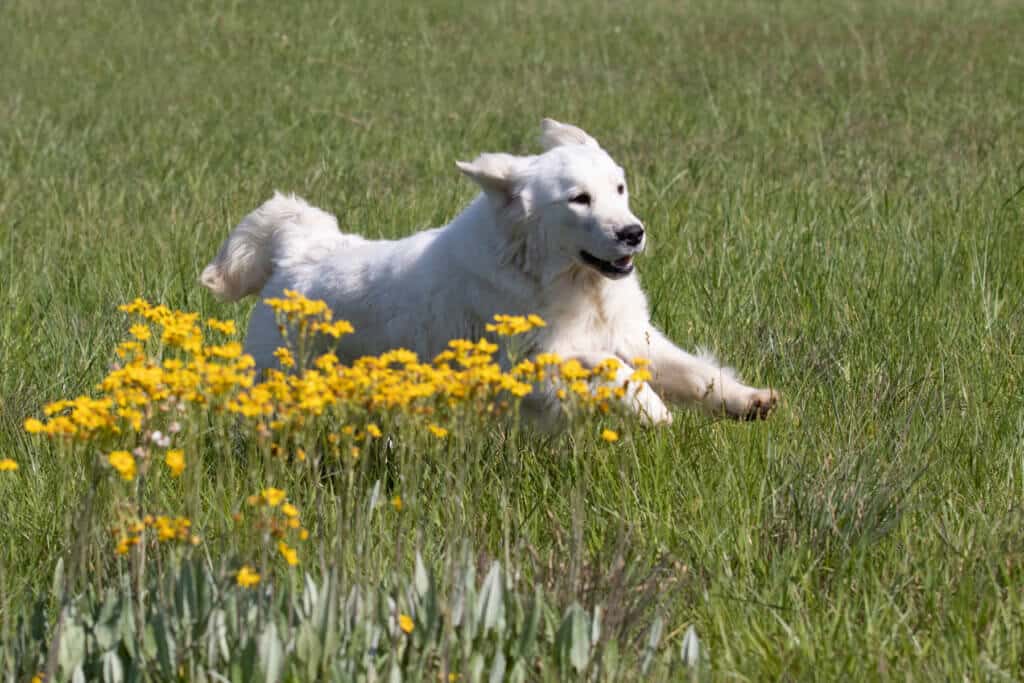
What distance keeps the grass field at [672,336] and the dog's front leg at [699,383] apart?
0.11m

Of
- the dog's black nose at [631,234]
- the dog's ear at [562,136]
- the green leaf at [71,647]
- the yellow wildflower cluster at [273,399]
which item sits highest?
the yellow wildflower cluster at [273,399]

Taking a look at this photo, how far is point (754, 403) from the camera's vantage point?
418 cm

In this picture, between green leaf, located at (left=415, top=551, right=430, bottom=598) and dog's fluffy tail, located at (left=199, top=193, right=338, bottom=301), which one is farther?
dog's fluffy tail, located at (left=199, top=193, right=338, bottom=301)

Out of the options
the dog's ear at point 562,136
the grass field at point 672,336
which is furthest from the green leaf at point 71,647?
the dog's ear at point 562,136

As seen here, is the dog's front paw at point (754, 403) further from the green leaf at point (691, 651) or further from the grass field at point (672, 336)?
the green leaf at point (691, 651)

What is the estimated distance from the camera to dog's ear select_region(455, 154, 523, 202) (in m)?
4.49

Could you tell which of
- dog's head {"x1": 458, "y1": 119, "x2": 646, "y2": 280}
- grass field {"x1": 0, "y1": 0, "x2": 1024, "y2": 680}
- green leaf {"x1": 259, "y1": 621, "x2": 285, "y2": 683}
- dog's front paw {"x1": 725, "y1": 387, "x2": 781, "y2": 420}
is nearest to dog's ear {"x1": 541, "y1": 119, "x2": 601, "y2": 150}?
dog's head {"x1": 458, "y1": 119, "x2": 646, "y2": 280}

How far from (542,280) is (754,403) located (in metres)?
0.81

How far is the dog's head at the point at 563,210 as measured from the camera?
4309 millimetres

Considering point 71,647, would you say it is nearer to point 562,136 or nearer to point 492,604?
point 492,604

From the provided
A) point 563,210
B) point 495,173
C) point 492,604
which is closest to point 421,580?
point 492,604

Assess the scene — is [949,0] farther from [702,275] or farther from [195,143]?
[702,275]

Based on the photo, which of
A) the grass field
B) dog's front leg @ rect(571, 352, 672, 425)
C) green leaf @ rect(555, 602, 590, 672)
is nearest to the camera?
green leaf @ rect(555, 602, 590, 672)

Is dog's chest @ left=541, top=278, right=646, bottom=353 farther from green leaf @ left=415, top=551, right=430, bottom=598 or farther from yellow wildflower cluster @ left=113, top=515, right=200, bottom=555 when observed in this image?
yellow wildflower cluster @ left=113, top=515, right=200, bottom=555
